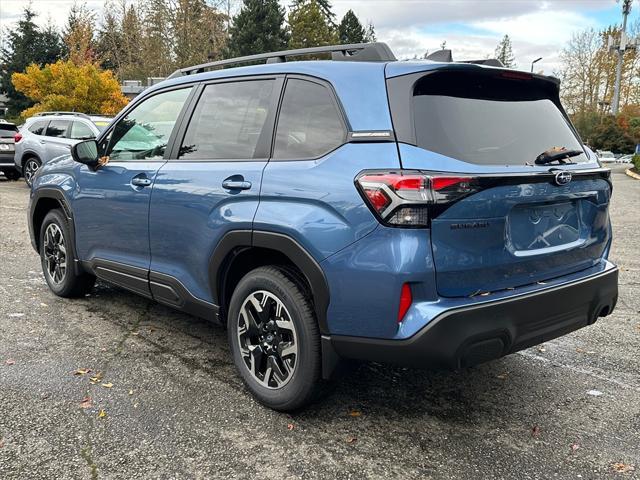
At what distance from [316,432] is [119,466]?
3.12ft

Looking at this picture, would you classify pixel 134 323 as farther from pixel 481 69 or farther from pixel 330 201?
pixel 481 69

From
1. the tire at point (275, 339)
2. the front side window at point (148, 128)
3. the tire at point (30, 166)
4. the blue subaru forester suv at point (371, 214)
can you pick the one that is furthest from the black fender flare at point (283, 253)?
the tire at point (30, 166)

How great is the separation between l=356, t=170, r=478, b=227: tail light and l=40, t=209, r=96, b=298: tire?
10.7ft

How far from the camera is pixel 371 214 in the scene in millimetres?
2533

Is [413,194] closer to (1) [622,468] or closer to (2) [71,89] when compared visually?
(1) [622,468]

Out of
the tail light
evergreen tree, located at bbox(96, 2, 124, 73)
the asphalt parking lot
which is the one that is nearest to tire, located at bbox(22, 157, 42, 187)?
the asphalt parking lot

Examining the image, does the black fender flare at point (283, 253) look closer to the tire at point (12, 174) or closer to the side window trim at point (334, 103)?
the side window trim at point (334, 103)

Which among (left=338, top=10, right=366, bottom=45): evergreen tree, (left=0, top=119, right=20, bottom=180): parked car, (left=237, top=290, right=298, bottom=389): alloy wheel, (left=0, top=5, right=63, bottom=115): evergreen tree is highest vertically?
(left=338, top=10, right=366, bottom=45): evergreen tree

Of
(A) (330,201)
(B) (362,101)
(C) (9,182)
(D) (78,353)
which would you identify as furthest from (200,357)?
(C) (9,182)

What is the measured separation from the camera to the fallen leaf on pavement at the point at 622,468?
8.74ft

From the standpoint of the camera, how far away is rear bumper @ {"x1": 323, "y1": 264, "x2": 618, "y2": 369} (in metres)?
2.49

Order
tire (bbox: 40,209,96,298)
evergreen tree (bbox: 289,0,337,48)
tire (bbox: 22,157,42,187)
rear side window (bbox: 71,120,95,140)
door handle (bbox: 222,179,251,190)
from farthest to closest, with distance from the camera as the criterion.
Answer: evergreen tree (bbox: 289,0,337,48) → tire (bbox: 22,157,42,187) → rear side window (bbox: 71,120,95,140) → tire (bbox: 40,209,96,298) → door handle (bbox: 222,179,251,190)

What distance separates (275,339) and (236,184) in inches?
34.0

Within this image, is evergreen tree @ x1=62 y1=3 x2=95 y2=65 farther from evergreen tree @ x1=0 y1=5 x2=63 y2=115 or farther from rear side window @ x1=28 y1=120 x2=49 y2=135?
rear side window @ x1=28 y1=120 x2=49 y2=135
